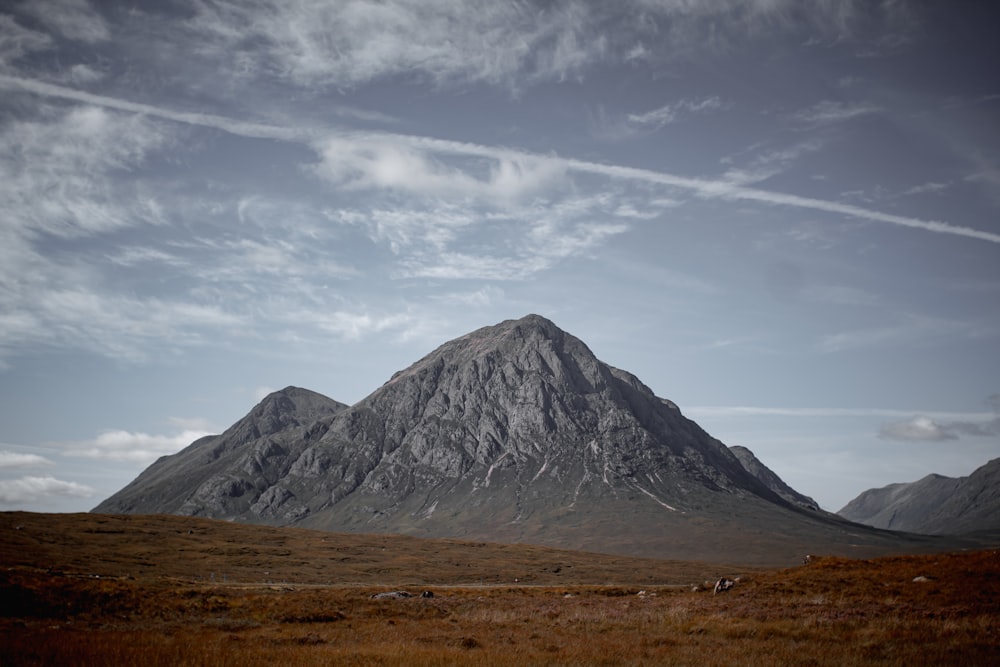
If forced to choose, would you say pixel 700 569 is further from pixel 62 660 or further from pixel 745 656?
pixel 62 660

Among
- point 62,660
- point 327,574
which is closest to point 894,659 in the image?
point 62,660

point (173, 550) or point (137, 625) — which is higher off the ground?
point (137, 625)

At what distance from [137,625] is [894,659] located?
33856 millimetres

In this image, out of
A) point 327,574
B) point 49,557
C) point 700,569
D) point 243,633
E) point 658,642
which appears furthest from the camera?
point 700,569

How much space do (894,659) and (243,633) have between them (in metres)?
27.4

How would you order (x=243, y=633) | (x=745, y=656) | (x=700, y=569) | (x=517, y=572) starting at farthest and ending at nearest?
(x=700, y=569)
(x=517, y=572)
(x=243, y=633)
(x=745, y=656)

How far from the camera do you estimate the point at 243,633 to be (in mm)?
29016

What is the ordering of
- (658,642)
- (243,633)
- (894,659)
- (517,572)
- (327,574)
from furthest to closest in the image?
(517,572)
(327,574)
(243,633)
(658,642)
(894,659)

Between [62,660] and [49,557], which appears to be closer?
[62,660]

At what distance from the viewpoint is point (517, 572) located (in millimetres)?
117062

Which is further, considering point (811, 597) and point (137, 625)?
point (811, 597)

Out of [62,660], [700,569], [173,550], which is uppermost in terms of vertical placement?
[62,660]

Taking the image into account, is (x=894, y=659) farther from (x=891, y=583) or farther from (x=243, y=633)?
(x=243, y=633)

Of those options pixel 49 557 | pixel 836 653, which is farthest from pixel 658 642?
pixel 49 557
